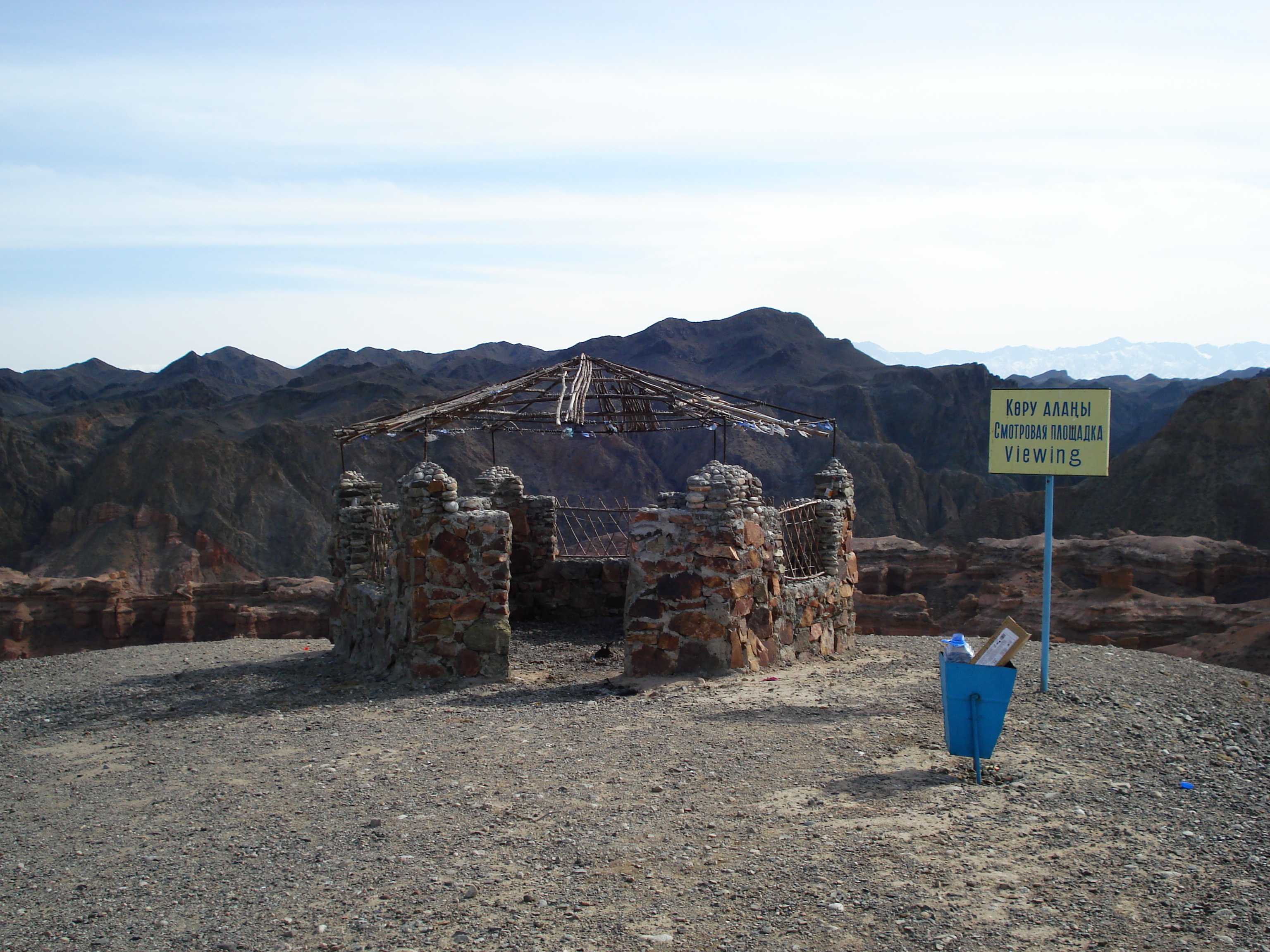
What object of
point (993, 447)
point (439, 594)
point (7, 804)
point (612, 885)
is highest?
point (993, 447)

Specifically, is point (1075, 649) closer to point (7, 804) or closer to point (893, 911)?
point (893, 911)

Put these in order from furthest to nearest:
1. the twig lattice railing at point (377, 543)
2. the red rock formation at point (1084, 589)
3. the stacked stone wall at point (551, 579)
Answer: the red rock formation at point (1084, 589) → the stacked stone wall at point (551, 579) → the twig lattice railing at point (377, 543)

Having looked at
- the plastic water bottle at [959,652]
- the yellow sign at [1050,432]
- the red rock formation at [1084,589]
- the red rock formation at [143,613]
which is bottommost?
the red rock formation at [143,613]

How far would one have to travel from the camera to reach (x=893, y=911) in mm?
4098

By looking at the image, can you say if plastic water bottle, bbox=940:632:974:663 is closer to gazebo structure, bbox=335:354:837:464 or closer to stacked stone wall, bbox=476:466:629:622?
gazebo structure, bbox=335:354:837:464

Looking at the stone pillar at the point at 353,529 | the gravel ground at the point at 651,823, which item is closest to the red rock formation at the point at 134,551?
the stone pillar at the point at 353,529

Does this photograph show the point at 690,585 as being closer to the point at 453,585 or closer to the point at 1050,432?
the point at 453,585

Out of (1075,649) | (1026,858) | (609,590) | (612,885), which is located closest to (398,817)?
(612,885)

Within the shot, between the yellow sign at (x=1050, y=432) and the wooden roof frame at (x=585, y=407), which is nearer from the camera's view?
the yellow sign at (x=1050, y=432)

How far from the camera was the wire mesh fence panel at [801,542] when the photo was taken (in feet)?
36.4

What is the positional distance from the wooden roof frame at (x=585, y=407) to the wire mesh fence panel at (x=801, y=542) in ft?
3.42

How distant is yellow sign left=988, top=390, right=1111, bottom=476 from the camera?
7.54 metres

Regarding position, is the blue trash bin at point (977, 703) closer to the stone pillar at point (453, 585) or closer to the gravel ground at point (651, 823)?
the gravel ground at point (651, 823)

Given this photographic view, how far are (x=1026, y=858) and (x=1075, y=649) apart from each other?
25.6 ft
